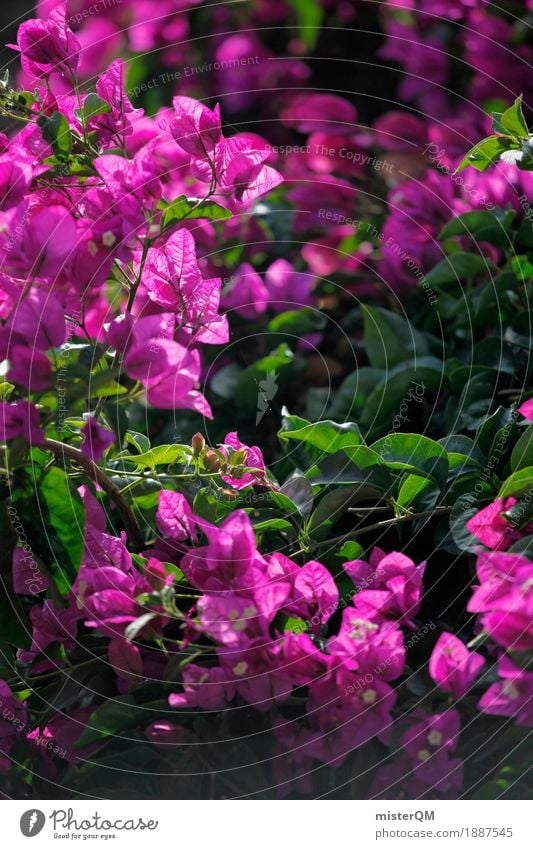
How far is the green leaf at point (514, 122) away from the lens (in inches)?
16.7

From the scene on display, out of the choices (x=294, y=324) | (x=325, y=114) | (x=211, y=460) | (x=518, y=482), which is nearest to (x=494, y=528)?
(x=518, y=482)

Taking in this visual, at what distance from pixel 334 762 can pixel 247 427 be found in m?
0.29

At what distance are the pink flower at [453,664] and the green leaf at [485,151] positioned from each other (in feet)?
0.70

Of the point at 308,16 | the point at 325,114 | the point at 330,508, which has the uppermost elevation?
the point at 308,16

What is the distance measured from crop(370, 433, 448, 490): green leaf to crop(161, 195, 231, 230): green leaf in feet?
0.42

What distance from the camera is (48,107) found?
0.42 m

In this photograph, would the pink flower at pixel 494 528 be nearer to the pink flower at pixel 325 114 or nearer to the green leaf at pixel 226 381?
the green leaf at pixel 226 381

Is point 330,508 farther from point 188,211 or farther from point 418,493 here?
point 188,211

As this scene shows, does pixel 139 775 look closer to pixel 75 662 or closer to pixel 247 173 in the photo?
pixel 75 662

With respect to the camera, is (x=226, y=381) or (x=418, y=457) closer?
Answer: (x=418, y=457)

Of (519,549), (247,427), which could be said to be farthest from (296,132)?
(519,549)

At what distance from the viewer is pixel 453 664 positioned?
0.38 meters

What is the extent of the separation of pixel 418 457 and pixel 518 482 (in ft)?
0.18

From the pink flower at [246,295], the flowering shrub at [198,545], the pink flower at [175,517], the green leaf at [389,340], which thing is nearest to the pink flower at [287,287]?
the pink flower at [246,295]
